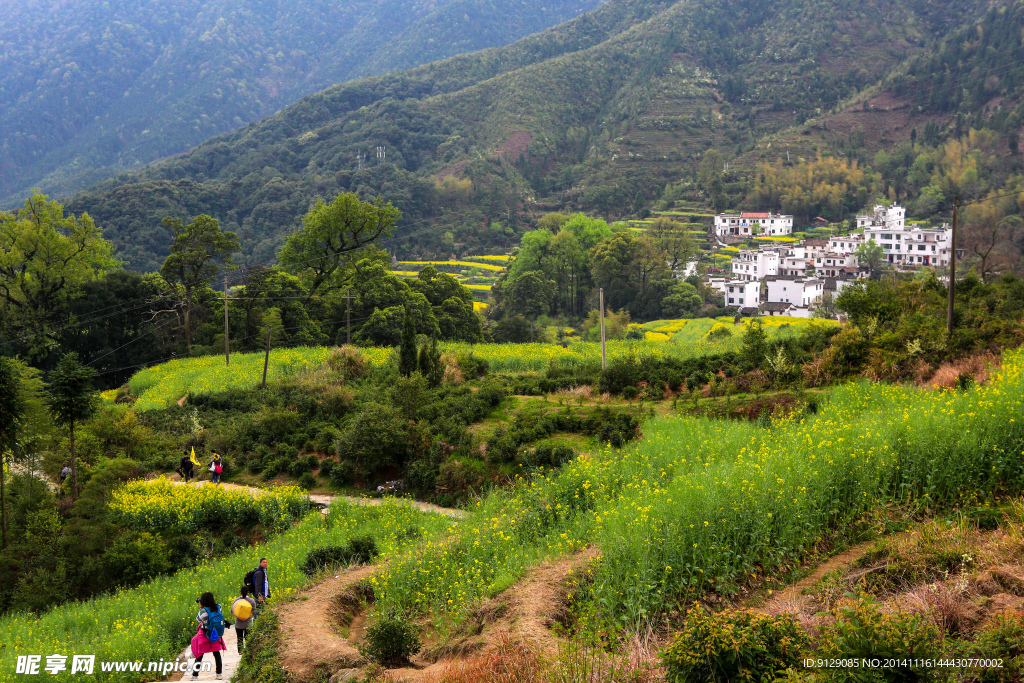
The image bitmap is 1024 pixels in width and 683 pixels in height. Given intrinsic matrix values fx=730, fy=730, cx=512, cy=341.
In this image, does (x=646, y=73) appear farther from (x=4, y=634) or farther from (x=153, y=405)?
(x=4, y=634)

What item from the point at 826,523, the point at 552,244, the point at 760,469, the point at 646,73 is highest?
the point at 646,73

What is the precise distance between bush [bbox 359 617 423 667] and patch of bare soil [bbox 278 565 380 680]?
257 millimetres

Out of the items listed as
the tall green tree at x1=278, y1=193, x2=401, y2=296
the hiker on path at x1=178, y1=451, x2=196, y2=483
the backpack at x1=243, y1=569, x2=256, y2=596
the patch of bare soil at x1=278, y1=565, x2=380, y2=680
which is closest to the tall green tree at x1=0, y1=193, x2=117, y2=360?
the tall green tree at x1=278, y1=193, x2=401, y2=296

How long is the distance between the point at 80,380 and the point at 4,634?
280 inches

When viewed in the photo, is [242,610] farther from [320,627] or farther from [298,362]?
[298,362]

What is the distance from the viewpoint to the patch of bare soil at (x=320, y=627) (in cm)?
880

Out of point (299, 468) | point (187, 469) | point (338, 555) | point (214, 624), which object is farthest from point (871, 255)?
point (214, 624)

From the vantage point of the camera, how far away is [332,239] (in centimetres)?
5169

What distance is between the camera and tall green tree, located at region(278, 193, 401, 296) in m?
50.6

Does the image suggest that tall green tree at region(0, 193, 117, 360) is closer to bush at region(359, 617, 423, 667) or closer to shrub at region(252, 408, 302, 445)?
shrub at region(252, 408, 302, 445)

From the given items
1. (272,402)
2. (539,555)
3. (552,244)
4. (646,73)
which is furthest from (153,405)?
(646,73)

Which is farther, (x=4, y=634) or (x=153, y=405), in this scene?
(x=153, y=405)

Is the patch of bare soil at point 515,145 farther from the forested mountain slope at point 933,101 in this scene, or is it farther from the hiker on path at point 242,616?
the hiker on path at point 242,616

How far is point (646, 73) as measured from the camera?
150 metres
